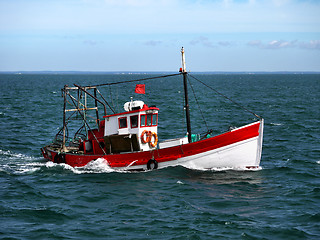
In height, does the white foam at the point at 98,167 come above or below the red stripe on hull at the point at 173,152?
below

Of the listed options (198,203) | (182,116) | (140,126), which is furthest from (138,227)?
(182,116)

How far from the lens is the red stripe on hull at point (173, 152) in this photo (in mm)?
24641

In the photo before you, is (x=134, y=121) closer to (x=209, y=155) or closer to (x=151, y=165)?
(x=151, y=165)

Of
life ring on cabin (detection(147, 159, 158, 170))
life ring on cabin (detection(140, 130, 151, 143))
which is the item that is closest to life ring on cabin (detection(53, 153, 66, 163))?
life ring on cabin (detection(140, 130, 151, 143))

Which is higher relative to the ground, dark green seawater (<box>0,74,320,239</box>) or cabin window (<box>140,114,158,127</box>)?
cabin window (<box>140,114,158,127</box>)

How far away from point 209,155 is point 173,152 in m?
2.30

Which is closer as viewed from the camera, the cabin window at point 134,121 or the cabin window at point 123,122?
the cabin window at point 134,121

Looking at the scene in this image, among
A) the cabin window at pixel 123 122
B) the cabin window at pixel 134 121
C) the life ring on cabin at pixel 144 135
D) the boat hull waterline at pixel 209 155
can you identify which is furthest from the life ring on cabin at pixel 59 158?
the life ring on cabin at pixel 144 135

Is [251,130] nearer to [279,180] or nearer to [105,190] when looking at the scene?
[279,180]

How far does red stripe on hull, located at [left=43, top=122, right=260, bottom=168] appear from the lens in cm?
2464

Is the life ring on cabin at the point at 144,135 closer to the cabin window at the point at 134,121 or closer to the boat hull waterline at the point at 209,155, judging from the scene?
the cabin window at the point at 134,121

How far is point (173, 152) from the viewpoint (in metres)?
25.8

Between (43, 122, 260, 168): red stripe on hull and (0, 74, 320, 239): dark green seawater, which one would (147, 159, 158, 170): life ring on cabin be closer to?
(43, 122, 260, 168): red stripe on hull

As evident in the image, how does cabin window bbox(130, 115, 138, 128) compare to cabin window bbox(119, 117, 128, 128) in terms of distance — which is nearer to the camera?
cabin window bbox(130, 115, 138, 128)
